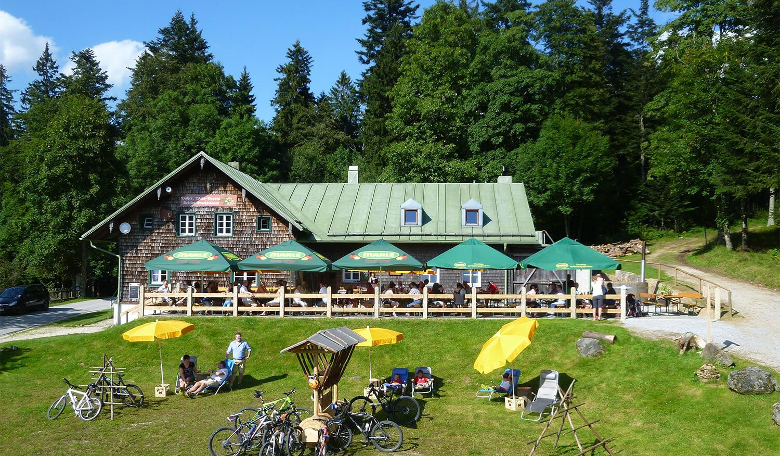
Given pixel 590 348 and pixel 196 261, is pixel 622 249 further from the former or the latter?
pixel 196 261

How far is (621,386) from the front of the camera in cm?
1645

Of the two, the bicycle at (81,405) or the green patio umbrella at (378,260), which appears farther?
the green patio umbrella at (378,260)

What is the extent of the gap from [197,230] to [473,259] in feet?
44.9

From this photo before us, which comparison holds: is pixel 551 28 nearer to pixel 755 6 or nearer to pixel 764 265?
pixel 755 6

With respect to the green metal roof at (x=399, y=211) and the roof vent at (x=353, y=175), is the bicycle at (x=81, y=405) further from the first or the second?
the roof vent at (x=353, y=175)

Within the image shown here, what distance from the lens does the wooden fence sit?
22.2 meters

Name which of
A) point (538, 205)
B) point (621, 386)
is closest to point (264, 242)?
point (621, 386)

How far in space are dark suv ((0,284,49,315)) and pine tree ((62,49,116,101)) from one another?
3221 centimetres

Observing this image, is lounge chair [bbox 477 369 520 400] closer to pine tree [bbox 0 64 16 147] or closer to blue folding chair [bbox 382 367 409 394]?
blue folding chair [bbox 382 367 409 394]

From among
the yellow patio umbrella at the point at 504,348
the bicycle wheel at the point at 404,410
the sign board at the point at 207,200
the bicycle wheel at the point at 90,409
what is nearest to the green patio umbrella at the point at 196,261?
the sign board at the point at 207,200

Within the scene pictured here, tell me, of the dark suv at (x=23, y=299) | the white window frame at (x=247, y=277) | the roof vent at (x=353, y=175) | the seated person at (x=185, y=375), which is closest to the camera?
the seated person at (x=185, y=375)

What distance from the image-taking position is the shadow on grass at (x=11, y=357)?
2083 cm

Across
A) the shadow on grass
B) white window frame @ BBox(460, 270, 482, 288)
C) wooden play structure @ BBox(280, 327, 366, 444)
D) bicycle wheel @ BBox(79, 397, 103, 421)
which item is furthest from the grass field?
white window frame @ BBox(460, 270, 482, 288)

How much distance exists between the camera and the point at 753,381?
14602 mm
